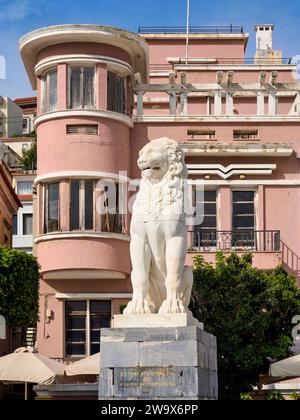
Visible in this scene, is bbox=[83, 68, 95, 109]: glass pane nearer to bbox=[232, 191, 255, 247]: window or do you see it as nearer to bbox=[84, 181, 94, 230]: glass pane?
bbox=[84, 181, 94, 230]: glass pane

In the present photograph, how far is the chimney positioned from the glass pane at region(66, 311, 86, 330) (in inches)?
791

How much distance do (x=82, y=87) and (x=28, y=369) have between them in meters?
12.8

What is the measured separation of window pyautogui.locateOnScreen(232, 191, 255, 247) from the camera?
3875 centimetres

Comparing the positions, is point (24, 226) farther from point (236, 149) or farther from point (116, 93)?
point (236, 149)

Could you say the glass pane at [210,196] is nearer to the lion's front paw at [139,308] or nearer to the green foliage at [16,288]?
the green foliage at [16,288]

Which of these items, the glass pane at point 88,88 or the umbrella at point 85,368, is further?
the glass pane at point 88,88

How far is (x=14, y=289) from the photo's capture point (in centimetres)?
3494

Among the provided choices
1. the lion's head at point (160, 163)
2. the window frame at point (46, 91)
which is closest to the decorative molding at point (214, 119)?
the window frame at point (46, 91)

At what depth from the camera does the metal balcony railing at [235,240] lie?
38.3 meters

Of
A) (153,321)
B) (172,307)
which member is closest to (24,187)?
(172,307)

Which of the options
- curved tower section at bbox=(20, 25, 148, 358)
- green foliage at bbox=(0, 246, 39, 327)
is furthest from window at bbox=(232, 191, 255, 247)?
green foliage at bbox=(0, 246, 39, 327)

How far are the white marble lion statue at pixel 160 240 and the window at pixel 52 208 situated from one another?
724 inches

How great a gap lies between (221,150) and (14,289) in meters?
9.03
